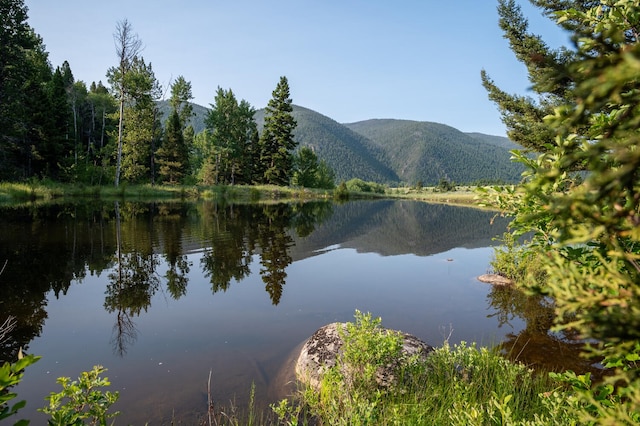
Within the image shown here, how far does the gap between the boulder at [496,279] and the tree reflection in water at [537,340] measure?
1388 mm

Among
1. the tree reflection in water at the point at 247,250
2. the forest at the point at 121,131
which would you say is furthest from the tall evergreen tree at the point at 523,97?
the forest at the point at 121,131

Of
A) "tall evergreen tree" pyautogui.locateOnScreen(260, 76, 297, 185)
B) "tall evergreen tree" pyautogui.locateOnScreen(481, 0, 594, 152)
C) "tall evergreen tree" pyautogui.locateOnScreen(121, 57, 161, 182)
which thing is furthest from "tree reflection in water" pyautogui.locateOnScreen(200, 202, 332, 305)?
"tall evergreen tree" pyautogui.locateOnScreen(260, 76, 297, 185)

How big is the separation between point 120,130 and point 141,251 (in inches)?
1169

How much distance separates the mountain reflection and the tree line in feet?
51.5

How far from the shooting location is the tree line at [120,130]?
30250mm

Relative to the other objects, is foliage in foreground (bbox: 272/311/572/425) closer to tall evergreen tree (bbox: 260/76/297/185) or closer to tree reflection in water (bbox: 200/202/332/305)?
tree reflection in water (bbox: 200/202/332/305)

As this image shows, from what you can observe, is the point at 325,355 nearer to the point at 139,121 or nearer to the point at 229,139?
the point at 139,121

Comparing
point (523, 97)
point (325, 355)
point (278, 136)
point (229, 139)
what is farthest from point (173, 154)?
point (325, 355)

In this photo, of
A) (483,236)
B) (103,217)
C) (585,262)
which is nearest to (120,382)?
(585,262)

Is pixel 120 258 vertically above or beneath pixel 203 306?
above

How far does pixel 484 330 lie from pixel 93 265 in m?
11.9

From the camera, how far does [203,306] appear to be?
29.1 ft

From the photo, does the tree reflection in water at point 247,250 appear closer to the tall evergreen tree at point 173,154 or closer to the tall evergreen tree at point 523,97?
the tall evergreen tree at point 523,97

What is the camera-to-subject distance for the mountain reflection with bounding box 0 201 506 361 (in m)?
8.34
